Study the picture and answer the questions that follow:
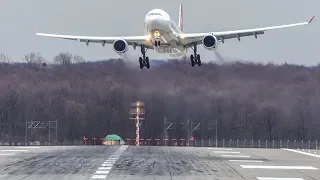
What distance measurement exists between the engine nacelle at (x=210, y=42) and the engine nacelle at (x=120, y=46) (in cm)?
808

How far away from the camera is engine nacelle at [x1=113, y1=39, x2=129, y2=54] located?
54.0 m

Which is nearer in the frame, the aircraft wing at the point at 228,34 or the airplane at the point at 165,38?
the airplane at the point at 165,38

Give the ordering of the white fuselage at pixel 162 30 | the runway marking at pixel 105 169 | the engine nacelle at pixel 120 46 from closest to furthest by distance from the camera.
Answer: the runway marking at pixel 105 169 < the white fuselage at pixel 162 30 < the engine nacelle at pixel 120 46

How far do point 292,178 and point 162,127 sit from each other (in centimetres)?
4986

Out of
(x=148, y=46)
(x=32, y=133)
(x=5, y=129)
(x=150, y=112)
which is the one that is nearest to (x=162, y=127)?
(x=150, y=112)

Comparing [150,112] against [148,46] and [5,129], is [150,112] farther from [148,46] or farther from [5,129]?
[5,129]

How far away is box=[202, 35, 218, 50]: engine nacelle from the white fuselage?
2.76 meters

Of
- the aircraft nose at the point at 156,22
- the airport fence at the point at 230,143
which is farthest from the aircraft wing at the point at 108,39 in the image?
the airport fence at the point at 230,143

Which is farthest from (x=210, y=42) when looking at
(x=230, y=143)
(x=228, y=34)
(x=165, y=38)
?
(x=230, y=143)

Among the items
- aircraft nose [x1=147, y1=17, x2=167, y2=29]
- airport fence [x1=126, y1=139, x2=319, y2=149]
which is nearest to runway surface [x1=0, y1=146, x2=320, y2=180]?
aircraft nose [x1=147, y1=17, x2=167, y2=29]

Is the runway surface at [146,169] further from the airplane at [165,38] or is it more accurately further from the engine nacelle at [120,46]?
the engine nacelle at [120,46]

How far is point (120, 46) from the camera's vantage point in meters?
54.1

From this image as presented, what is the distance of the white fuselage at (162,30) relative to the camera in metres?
49.3

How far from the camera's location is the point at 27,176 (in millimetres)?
29391
